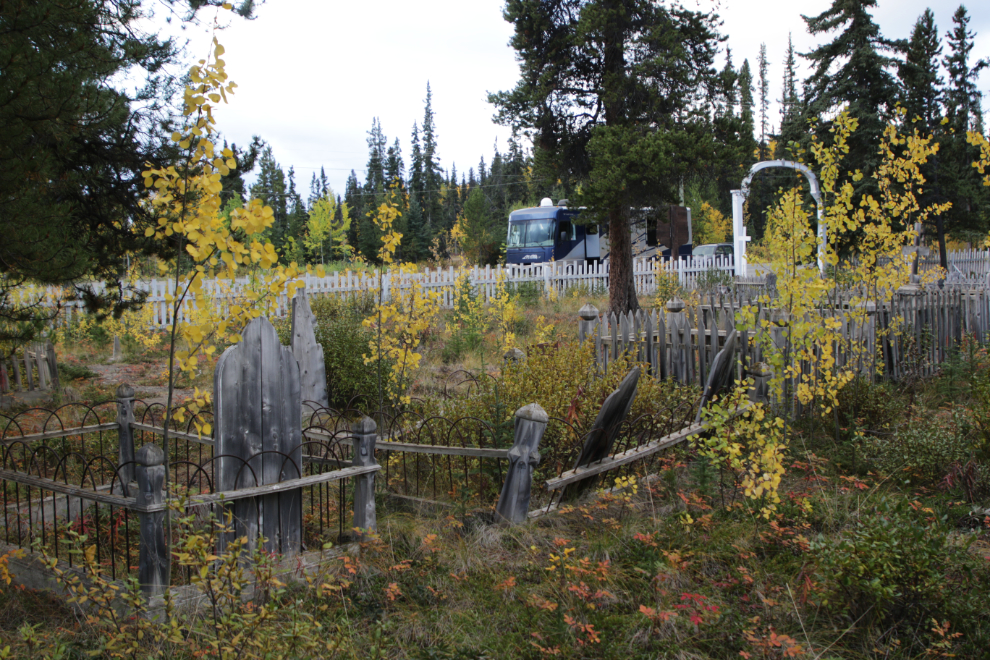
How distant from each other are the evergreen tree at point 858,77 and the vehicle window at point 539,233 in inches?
350

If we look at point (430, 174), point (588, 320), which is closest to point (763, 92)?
point (430, 174)

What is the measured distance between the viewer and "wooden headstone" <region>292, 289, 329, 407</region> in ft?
22.1

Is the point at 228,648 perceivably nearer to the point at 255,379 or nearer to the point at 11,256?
the point at 255,379

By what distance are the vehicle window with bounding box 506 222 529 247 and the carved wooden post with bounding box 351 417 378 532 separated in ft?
68.1

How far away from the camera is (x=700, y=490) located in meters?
4.00

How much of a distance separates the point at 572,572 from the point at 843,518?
1706mm

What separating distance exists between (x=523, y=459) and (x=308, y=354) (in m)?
3.95

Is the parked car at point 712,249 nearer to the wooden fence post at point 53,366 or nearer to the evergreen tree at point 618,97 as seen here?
the evergreen tree at point 618,97

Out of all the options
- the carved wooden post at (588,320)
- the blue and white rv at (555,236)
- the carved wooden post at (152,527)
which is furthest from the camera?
the blue and white rv at (555,236)

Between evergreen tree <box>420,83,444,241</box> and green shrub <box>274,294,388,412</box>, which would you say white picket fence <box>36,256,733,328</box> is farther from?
evergreen tree <box>420,83,444,241</box>

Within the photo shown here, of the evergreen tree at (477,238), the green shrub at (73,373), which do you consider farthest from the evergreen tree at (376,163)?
the green shrub at (73,373)

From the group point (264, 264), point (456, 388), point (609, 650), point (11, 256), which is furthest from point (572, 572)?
point (456, 388)

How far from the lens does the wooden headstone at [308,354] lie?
6.75 meters

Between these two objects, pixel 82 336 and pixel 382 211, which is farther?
pixel 82 336
